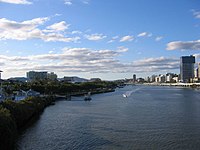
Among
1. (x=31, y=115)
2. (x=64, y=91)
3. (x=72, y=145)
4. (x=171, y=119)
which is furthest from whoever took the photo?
(x=64, y=91)

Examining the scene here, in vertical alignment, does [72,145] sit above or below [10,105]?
below

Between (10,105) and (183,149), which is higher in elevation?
(10,105)

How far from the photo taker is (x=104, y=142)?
21297mm

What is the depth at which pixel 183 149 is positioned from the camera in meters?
19.5

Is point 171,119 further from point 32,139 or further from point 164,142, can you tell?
point 32,139

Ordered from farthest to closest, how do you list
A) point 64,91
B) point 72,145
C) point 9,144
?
point 64,91 → point 72,145 → point 9,144

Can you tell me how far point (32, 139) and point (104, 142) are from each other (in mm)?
5467

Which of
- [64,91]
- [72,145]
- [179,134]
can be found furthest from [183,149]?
[64,91]

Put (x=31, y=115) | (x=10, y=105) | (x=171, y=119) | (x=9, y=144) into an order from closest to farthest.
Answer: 1. (x=9, y=144)
2. (x=10, y=105)
3. (x=171, y=119)
4. (x=31, y=115)

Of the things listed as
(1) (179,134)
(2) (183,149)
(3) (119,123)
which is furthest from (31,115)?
(2) (183,149)

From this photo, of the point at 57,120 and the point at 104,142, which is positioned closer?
the point at 104,142

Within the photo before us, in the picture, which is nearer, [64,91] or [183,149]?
[183,149]

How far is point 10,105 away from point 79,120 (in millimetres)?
7287

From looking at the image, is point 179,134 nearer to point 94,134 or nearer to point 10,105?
point 94,134
